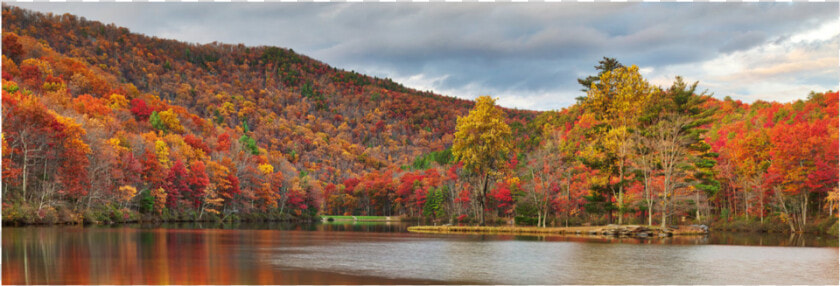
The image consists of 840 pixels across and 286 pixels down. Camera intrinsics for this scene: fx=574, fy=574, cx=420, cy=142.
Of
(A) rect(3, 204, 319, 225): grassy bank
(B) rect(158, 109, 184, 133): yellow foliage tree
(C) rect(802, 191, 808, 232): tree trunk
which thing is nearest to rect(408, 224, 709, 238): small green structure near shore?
(C) rect(802, 191, 808, 232): tree trunk

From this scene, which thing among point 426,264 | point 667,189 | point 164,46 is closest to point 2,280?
point 426,264

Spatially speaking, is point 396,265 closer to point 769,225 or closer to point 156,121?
point 769,225

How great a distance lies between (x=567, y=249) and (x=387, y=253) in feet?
29.2

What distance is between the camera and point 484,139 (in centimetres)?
4622

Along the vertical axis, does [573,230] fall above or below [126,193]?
below

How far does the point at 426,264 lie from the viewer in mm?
19984

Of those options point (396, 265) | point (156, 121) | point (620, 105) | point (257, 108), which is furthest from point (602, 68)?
point (257, 108)

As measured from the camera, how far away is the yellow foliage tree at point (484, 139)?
4588 cm

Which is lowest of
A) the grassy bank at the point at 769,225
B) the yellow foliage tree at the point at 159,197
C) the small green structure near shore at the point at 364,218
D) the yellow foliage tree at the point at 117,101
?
the small green structure near shore at the point at 364,218

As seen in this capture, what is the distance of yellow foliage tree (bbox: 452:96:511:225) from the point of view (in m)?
45.9

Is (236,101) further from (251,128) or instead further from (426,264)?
(426,264)

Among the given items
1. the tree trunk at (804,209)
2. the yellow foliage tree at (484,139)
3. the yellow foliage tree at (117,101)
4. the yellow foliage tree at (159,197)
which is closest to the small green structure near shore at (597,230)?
the yellow foliage tree at (484,139)

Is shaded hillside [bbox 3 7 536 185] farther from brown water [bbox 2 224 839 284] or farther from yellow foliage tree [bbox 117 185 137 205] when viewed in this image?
brown water [bbox 2 224 839 284]

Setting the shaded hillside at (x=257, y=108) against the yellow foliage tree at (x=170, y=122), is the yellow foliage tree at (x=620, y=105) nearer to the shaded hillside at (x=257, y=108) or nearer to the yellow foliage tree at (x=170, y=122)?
the yellow foliage tree at (x=170, y=122)
